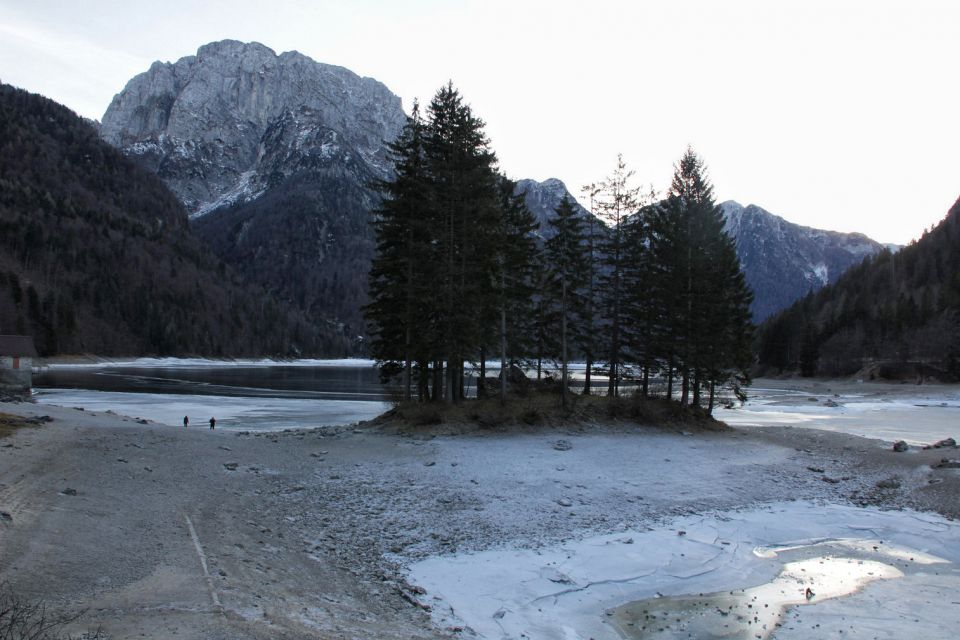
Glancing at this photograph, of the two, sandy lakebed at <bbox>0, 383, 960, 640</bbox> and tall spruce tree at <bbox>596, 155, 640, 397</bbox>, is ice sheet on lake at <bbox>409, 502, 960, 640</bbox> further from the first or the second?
tall spruce tree at <bbox>596, 155, 640, 397</bbox>

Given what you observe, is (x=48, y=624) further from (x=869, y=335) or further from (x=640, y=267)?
(x=869, y=335)

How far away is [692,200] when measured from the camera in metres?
33.8

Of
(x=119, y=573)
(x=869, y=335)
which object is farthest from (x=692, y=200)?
(x=869, y=335)

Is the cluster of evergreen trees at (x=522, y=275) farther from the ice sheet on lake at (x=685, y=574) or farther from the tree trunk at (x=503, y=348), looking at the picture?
the ice sheet on lake at (x=685, y=574)

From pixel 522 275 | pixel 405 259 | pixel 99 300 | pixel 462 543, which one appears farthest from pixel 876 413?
pixel 99 300

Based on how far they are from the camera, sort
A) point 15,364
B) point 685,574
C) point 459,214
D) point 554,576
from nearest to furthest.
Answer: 1. point 554,576
2. point 685,574
3. point 459,214
4. point 15,364

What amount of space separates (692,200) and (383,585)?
30.8 m

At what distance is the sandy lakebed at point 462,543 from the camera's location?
25.1ft

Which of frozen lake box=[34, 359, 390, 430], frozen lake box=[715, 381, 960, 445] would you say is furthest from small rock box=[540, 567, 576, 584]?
frozen lake box=[715, 381, 960, 445]

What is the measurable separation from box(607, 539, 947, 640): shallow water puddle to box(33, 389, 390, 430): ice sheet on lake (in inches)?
1237

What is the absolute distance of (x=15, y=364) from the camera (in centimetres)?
5297

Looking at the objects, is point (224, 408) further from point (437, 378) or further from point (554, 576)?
point (554, 576)

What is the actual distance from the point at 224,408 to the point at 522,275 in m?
33.5

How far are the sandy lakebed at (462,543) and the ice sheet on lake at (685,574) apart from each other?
2.0 inches
